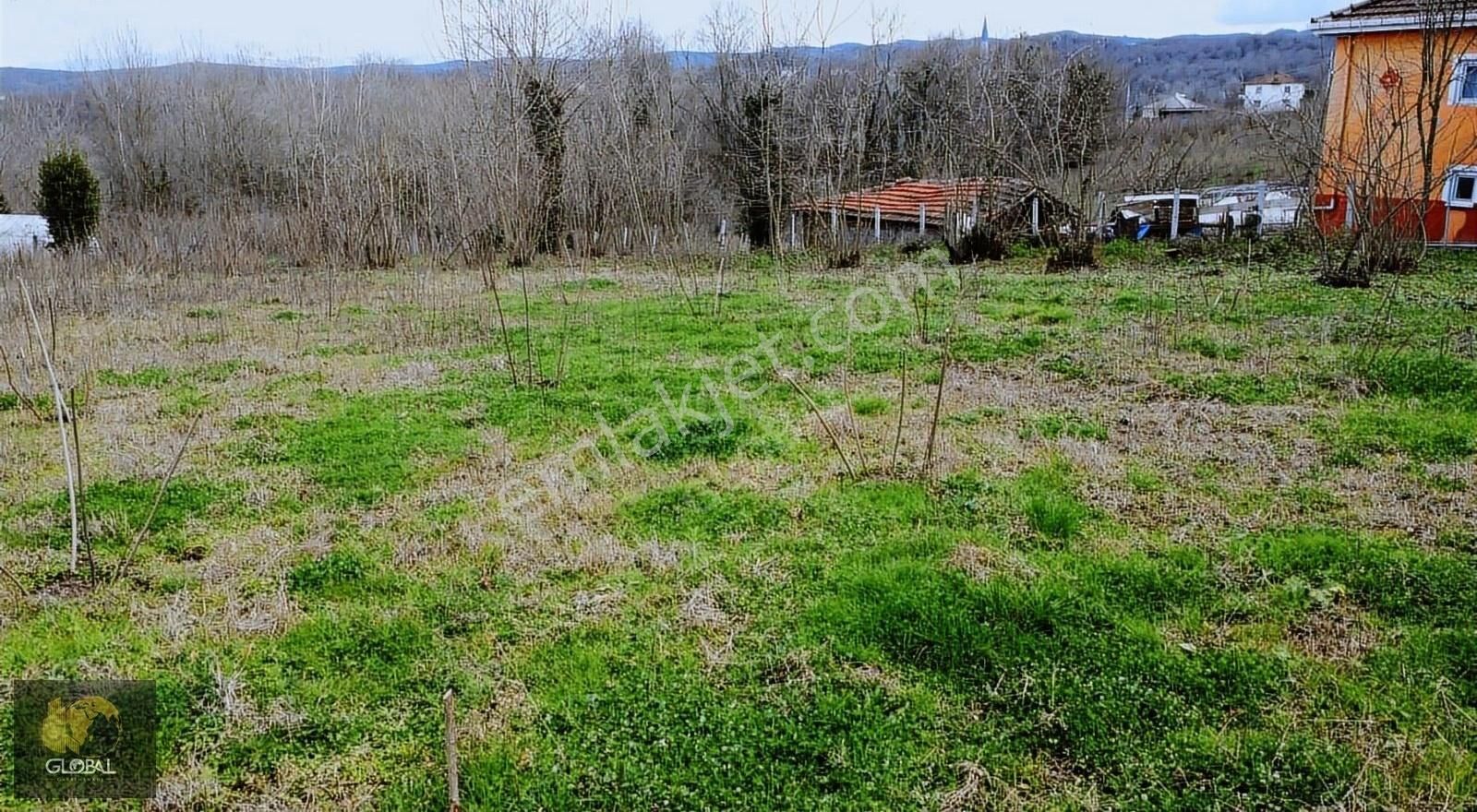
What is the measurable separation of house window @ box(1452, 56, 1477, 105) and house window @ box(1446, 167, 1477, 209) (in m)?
0.94

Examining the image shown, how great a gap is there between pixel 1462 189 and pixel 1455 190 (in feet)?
0.33

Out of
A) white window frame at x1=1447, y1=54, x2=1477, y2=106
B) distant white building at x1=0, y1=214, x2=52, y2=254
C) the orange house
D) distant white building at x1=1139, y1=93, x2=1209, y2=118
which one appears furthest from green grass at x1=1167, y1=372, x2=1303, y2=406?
distant white building at x1=1139, y1=93, x2=1209, y2=118

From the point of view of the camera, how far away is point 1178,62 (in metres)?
47.8

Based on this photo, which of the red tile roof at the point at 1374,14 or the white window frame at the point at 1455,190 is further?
the white window frame at the point at 1455,190

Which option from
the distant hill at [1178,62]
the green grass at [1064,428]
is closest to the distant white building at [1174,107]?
the distant hill at [1178,62]

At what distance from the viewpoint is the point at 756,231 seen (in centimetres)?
1722

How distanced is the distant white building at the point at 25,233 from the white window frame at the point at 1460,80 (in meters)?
19.5

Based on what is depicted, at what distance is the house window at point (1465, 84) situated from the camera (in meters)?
12.0

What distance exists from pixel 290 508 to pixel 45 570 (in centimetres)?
91

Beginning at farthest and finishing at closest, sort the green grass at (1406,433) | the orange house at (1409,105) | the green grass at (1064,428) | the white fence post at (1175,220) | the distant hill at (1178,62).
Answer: the distant hill at (1178,62)
the white fence post at (1175,220)
the orange house at (1409,105)
the green grass at (1064,428)
the green grass at (1406,433)

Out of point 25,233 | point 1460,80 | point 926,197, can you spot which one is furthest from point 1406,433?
point 25,233

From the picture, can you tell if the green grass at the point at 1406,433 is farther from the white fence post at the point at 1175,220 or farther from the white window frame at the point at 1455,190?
the white window frame at the point at 1455,190

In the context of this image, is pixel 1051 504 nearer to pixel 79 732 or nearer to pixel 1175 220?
pixel 79 732

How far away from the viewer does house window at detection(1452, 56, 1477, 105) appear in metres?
12.0
